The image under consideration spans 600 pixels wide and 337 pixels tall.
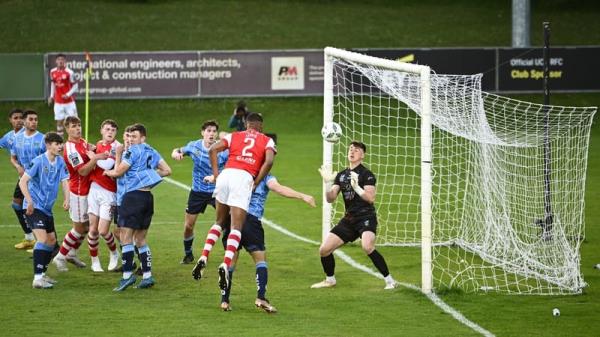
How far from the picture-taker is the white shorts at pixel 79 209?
14.5 m

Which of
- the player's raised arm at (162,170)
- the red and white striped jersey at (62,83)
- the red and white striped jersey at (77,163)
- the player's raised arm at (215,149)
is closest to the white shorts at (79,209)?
the red and white striped jersey at (77,163)

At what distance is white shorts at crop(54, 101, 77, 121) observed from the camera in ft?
97.9

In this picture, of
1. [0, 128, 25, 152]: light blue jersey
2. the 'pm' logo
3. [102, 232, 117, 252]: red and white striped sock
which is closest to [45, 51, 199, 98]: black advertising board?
the 'pm' logo

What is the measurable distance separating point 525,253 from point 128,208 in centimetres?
567

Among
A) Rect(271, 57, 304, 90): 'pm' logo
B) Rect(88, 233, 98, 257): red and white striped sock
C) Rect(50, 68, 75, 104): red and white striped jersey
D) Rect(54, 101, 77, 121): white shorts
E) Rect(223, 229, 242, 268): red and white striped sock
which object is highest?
Rect(271, 57, 304, 90): 'pm' logo

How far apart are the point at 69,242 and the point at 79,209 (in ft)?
1.66

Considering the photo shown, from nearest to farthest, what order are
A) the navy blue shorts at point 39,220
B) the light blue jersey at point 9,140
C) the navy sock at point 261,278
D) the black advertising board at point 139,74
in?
the navy sock at point 261,278 < the navy blue shorts at point 39,220 < the light blue jersey at point 9,140 < the black advertising board at point 139,74

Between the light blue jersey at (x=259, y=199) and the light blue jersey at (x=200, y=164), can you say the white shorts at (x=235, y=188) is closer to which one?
the light blue jersey at (x=259, y=199)

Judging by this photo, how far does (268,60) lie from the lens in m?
33.8

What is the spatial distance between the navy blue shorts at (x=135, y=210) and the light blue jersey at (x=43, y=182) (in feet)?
3.57

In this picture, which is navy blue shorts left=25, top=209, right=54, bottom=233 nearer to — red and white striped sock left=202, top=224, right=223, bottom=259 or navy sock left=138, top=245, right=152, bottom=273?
navy sock left=138, top=245, right=152, bottom=273

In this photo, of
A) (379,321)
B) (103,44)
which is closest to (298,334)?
(379,321)

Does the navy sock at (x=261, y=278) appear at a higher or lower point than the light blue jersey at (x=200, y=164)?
lower

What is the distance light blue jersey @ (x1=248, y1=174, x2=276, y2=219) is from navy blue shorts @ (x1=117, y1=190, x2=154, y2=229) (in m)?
1.80
